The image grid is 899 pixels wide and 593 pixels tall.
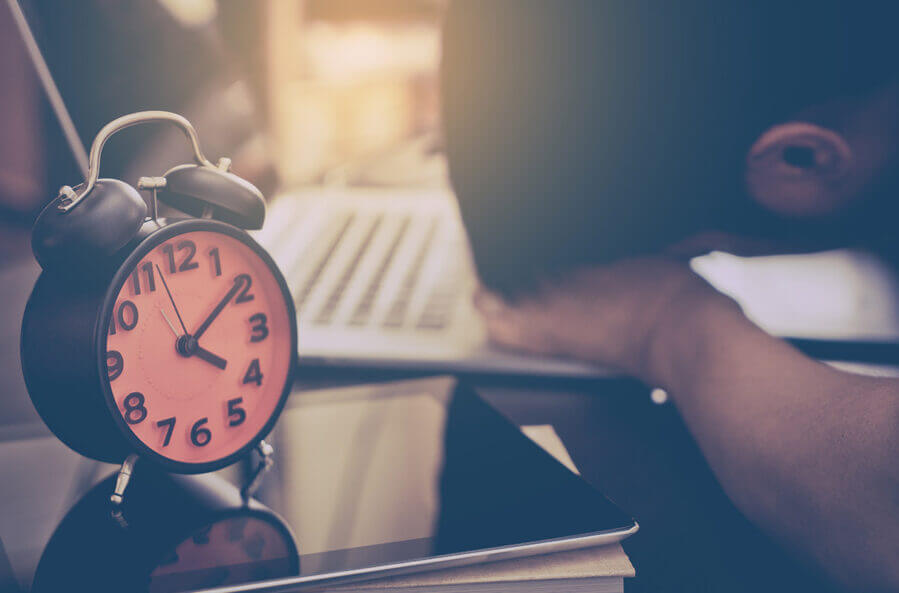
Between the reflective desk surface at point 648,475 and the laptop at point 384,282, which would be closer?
the reflective desk surface at point 648,475

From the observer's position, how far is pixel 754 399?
415 millimetres

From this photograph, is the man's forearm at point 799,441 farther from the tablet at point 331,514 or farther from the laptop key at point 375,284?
the laptop key at point 375,284

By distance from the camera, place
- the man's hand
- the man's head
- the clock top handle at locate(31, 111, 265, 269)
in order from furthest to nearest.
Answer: the man's hand
the man's head
the clock top handle at locate(31, 111, 265, 269)

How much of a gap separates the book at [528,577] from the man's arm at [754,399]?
11 centimetres

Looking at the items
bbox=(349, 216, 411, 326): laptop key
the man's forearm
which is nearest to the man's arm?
the man's forearm

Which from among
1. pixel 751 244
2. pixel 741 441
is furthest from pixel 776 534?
pixel 751 244

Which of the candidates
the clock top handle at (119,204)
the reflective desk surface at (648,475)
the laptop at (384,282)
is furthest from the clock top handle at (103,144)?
the laptop at (384,282)

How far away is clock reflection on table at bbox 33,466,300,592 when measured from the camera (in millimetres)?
297

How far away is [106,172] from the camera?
1.29 ft

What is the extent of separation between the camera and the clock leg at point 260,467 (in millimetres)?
377

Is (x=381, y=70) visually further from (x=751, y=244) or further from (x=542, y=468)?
(x=542, y=468)

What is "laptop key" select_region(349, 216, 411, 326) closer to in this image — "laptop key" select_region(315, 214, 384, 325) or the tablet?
"laptop key" select_region(315, 214, 384, 325)

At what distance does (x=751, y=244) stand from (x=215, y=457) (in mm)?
439

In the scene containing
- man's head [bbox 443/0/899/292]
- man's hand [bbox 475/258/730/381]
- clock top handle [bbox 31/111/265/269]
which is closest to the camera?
clock top handle [bbox 31/111/265/269]
